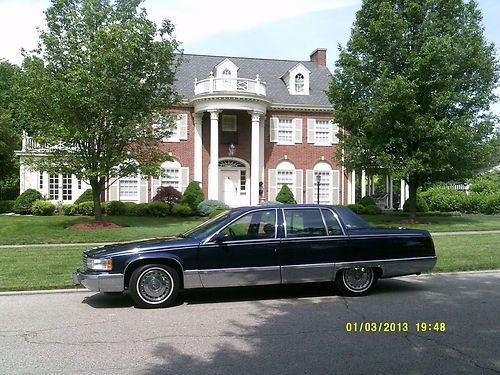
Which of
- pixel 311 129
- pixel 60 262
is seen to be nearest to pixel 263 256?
pixel 60 262

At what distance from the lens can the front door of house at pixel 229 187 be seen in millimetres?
29922

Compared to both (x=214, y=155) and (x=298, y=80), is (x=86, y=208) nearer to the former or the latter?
(x=214, y=155)

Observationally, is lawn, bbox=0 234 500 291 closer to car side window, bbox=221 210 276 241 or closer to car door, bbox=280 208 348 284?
car side window, bbox=221 210 276 241


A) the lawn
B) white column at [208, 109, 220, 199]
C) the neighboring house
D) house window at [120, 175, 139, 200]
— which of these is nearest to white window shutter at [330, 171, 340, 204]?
the neighboring house

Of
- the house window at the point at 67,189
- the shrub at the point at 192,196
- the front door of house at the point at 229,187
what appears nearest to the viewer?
the shrub at the point at 192,196

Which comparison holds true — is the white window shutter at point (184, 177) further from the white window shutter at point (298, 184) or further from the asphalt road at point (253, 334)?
the asphalt road at point (253, 334)

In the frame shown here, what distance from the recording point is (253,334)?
5.60m

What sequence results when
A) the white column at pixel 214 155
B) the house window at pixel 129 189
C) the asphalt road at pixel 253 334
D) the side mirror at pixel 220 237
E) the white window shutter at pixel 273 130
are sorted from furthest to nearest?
the white window shutter at pixel 273 130 < the house window at pixel 129 189 < the white column at pixel 214 155 < the side mirror at pixel 220 237 < the asphalt road at pixel 253 334

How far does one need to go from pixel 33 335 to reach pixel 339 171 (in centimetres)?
2716

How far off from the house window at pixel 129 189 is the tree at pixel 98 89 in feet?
28.2

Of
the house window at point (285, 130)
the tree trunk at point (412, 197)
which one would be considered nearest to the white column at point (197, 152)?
the house window at point (285, 130)

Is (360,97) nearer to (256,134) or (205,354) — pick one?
(256,134)

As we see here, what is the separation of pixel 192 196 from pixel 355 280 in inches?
756

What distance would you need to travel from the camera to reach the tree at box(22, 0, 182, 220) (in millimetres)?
17812
